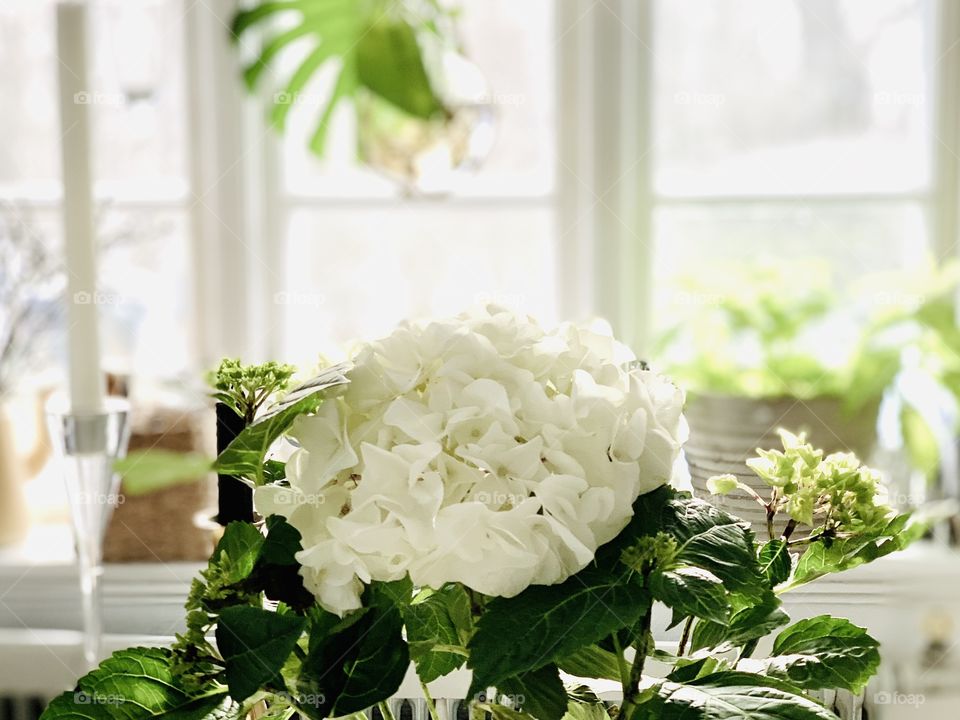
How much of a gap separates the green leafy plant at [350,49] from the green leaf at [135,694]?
1063mm

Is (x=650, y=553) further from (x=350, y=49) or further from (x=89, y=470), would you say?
(x=350, y=49)

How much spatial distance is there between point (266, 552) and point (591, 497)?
0.38 feet

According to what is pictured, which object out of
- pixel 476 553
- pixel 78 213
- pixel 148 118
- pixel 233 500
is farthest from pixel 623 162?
pixel 476 553

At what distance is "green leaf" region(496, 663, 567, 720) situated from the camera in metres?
0.37

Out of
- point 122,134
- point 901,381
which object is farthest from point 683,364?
point 122,134

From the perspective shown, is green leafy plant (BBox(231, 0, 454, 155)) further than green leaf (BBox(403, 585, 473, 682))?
Yes

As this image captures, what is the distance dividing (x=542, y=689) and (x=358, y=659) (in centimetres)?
7

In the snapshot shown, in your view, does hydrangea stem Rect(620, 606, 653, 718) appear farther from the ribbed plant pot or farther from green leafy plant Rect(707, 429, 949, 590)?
the ribbed plant pot

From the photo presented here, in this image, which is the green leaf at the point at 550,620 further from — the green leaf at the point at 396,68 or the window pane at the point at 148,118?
the window pane at the point at 148,118

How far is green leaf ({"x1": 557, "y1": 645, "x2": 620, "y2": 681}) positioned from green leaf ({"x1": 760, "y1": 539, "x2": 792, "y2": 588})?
0.22ft

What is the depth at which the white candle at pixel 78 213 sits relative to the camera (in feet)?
2.20

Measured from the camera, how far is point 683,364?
1.81 metres

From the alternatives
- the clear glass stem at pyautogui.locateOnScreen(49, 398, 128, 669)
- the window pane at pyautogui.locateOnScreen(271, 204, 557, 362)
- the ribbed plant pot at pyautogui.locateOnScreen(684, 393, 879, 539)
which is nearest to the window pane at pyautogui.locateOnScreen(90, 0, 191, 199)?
the window pane at pyautogui.locateOnScreen(271, 204, 557, 362)

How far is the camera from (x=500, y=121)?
2.02 metres
